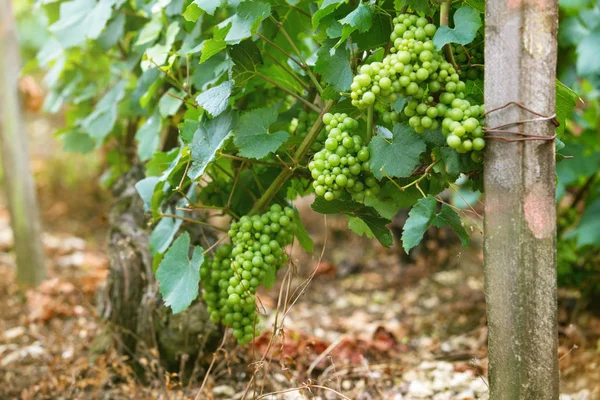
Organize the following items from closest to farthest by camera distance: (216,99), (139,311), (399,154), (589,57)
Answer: (399,154) → (216,99) → (139,311) → (589,57)

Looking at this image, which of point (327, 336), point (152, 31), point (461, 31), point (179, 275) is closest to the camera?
point (461, 31)

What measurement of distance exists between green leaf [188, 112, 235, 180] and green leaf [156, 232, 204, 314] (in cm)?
23

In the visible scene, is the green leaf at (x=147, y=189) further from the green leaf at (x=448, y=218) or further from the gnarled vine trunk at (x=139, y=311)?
the green leaf at (x=448, y=218)

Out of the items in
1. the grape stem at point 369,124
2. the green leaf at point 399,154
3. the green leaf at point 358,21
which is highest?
the green leaf at point 358,21

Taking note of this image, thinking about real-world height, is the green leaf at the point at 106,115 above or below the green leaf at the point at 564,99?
above

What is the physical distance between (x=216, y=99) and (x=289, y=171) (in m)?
0.28

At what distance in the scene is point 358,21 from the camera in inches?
45.4

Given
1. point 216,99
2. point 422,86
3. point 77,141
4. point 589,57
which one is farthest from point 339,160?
point 589,57

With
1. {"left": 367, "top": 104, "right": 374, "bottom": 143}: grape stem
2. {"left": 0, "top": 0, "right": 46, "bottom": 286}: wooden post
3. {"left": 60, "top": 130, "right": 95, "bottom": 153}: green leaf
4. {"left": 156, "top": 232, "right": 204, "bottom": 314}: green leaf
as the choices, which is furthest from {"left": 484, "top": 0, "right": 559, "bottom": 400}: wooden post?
{"left": 0, "top": 0, "right": 46, "bottom": 286}: wooden post

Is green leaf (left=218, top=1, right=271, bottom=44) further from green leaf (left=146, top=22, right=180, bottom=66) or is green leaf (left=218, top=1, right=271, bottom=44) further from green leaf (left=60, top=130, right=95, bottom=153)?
green leaf (left=60, top=130, right=95, bottom=153)

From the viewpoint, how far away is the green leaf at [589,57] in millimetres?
2396

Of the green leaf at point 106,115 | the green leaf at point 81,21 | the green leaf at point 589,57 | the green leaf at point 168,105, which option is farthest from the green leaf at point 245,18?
the green leaf at point 589,57

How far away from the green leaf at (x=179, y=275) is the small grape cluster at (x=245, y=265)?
82 millimetres

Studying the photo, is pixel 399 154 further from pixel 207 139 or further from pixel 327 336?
pixel 327 336
